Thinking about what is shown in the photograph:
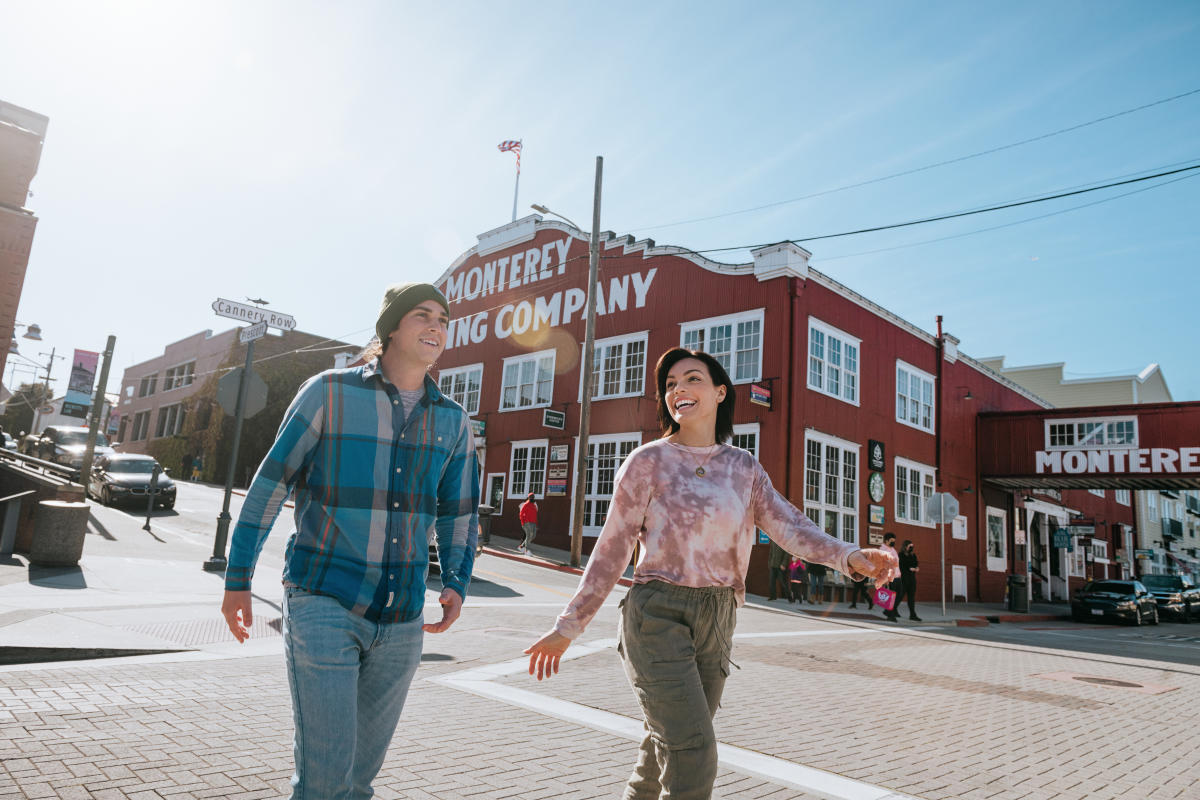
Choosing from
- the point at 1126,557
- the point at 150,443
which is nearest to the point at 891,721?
the point at 1126,557

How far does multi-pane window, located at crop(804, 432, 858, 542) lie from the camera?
21.5 meters

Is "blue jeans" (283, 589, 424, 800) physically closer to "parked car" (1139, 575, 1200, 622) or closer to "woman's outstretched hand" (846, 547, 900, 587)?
"woman's outstretched hand" (846, 547, 900, 587)

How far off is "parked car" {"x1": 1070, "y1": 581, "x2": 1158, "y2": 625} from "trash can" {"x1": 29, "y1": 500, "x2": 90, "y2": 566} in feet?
84.0

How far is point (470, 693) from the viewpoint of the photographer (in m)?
6.12

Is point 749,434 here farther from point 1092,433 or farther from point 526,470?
point 1092,433

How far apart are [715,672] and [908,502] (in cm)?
2439

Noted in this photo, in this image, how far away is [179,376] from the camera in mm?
52312

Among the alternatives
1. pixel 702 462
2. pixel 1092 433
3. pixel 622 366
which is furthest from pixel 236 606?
pixel 1092 433

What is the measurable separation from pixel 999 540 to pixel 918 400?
25.7ft

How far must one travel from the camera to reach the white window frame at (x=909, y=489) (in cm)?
2473

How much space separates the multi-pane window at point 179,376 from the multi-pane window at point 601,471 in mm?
34429

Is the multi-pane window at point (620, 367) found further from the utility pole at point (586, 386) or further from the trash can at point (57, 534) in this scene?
the trash can at point (57, 534)

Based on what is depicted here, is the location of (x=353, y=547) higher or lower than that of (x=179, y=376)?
lower

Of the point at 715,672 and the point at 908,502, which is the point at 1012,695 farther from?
the point at 908,502
